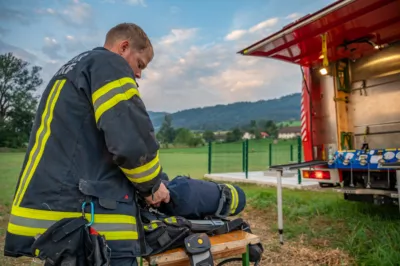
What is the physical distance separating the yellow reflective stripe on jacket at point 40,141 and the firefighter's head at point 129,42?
0.34 meters

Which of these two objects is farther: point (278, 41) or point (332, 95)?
point (332, 95)

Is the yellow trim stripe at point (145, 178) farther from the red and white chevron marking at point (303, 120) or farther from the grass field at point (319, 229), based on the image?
the red and white chevron marking at point (303, 120)

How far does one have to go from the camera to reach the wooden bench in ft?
5.62

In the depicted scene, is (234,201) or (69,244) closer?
(69,244)

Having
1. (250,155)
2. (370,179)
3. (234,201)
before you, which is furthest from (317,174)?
(250,155)

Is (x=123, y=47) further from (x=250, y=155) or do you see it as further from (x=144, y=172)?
(x=250, y=155)

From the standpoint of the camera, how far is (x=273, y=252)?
11.8 feet

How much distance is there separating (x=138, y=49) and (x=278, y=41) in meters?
2.96

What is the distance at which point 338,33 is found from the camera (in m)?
4.36

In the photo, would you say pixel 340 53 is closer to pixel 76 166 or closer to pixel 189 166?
pixel 76 166

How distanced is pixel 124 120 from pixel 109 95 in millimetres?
136

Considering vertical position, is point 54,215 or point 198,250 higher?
point 54,215

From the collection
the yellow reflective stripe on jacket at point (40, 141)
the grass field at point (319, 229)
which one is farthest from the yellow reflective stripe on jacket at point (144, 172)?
the grass field at point (319, 229)

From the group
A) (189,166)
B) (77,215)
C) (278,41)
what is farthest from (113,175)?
(189,166)
